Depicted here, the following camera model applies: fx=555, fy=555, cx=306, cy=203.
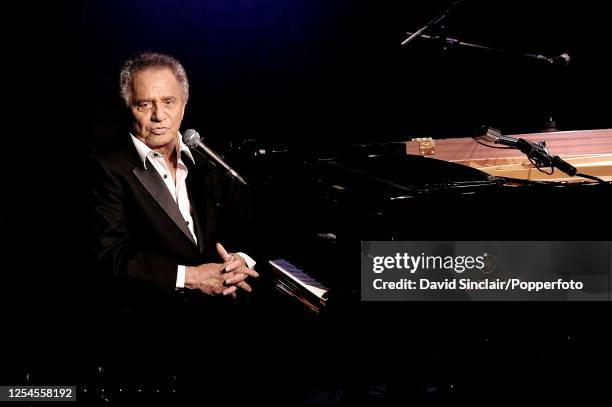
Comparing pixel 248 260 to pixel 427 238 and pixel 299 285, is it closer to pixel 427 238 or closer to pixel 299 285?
pixel 299 285

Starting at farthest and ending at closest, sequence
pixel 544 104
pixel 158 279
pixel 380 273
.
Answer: pixel 544 104 < pixel 158 279 < pixel 380 273

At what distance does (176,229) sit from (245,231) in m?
0.42

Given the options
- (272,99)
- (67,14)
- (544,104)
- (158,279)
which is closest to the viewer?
(158,279)

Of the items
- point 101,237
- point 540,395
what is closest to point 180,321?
point 101,237

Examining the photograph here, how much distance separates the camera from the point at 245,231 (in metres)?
2.82

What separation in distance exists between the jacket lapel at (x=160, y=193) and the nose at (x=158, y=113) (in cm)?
22

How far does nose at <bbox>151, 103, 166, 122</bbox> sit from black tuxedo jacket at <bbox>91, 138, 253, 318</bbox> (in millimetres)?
164

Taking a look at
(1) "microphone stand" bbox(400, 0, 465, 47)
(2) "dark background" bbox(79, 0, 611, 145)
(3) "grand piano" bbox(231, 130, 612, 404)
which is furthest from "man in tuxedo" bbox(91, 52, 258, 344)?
(1) "microphone stand" bbox(400, 0, 465, 47)

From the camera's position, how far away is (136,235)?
8.35ft

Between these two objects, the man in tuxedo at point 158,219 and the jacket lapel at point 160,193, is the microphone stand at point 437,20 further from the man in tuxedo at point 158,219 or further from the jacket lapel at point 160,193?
the jacket lapel at point 160,193

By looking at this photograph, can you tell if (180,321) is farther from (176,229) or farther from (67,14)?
(67,14)

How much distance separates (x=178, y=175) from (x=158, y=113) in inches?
12.4

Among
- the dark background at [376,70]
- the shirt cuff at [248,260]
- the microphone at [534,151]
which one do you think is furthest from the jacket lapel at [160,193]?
the microphone at [534,151]

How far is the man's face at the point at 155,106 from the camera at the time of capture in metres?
2.54
